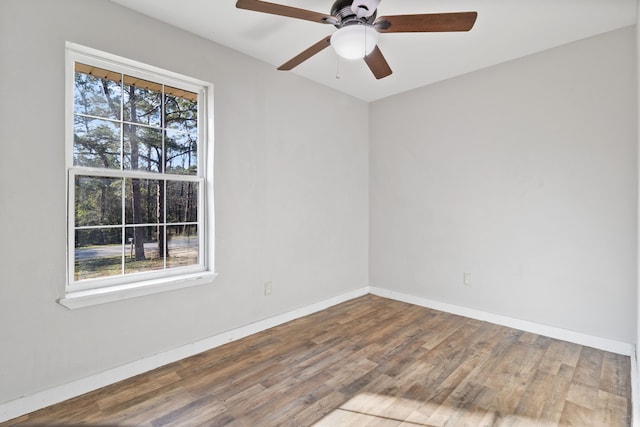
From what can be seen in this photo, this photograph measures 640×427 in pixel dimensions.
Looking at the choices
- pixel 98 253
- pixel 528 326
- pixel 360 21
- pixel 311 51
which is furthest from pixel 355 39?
pixel 528 326

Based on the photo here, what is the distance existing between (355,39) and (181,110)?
1.56 meters

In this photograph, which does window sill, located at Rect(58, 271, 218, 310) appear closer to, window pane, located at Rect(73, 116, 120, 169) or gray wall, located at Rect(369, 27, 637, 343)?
window pane, located at Rect(73, 116, 120, 169)

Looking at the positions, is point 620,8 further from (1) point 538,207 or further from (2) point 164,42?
(2) point 164,42

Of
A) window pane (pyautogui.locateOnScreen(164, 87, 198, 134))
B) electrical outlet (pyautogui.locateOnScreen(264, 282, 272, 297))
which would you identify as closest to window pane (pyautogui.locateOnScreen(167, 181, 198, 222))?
window pane (pyautogui.locateOnScreen(164, 87, 198, 134))

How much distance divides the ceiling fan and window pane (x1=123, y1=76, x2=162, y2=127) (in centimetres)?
115

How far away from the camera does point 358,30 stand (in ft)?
5.93

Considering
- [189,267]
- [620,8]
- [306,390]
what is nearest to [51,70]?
[189,267]

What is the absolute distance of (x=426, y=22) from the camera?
1756 mm

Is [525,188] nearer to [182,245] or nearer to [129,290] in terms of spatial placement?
[182,245]

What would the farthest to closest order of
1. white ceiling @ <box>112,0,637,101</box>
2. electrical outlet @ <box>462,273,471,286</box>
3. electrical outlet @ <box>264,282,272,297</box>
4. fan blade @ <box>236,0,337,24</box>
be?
electrical outlet @ <box>462,273,471,286</box> → electrical outlet @ <box>264,282,272,297</box> → white ceiling @ <box>112,0,637,101</box> → fan blade @ <box>236,0,337,24</box>

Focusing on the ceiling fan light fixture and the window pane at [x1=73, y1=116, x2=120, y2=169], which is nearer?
the ceiling fan light fixture

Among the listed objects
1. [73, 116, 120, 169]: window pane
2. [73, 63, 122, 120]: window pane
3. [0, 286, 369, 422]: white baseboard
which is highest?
[73, 63, 122, 120]: window pane

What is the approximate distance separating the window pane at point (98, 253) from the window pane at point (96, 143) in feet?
1.52

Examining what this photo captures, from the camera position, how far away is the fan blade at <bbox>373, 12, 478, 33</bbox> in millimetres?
1678
